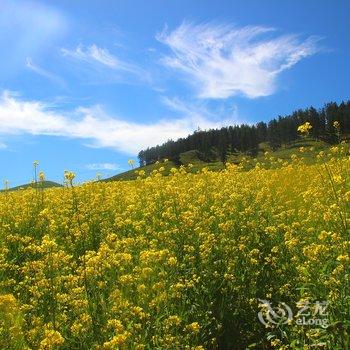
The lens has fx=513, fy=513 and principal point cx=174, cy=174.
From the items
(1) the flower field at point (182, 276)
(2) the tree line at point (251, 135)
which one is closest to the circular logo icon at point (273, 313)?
(1) the flower field at point (182, 276)

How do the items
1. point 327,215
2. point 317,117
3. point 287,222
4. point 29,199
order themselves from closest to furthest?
point 327,215
point 287,222
point 29,199
point 317,117

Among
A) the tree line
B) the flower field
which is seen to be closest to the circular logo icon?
the flower field

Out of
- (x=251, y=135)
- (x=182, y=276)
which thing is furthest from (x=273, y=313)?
(x=251, y=135)

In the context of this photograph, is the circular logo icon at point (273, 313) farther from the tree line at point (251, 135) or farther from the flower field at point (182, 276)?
the tree line at point (251, 135)

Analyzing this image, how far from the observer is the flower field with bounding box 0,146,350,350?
5.64m

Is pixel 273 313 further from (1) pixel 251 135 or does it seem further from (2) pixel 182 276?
(1) pixel 251 135

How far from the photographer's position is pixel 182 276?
7195mm

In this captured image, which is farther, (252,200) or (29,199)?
(29,199)

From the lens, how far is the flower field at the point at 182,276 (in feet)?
18.5

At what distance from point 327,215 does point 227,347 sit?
2.40 meters

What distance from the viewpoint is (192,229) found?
884cm

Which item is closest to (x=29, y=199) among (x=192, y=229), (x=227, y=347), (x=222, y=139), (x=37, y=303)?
(x=192, y=229)

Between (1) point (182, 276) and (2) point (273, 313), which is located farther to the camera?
(1) point (182, 276)

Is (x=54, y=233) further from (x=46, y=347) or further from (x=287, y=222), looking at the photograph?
(x=46, y=347)
